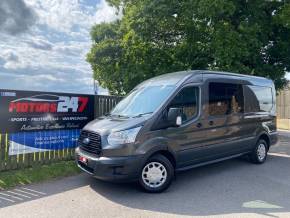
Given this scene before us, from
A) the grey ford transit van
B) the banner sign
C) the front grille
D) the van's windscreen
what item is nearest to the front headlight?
the grey ford transit van

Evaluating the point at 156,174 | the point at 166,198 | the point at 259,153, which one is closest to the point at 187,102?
the point at 156,174

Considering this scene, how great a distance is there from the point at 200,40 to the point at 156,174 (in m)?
10.8

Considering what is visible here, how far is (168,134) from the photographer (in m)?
6.38

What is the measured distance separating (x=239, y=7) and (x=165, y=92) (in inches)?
411

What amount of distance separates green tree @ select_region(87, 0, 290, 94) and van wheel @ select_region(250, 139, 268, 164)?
17.8 ft

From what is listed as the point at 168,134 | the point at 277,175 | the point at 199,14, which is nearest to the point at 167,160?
the point at 168,134

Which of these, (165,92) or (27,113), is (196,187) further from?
(27,113)

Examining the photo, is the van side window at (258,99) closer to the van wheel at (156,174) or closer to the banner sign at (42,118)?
the van wheel at (156,174)

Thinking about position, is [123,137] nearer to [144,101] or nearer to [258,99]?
[144,101]

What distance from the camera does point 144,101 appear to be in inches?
270

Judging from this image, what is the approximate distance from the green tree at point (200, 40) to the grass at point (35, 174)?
26.8 ft

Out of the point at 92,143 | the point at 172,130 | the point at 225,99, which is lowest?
the point at 92,143

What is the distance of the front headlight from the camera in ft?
19.4

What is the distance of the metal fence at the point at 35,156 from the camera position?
24.7 ft
